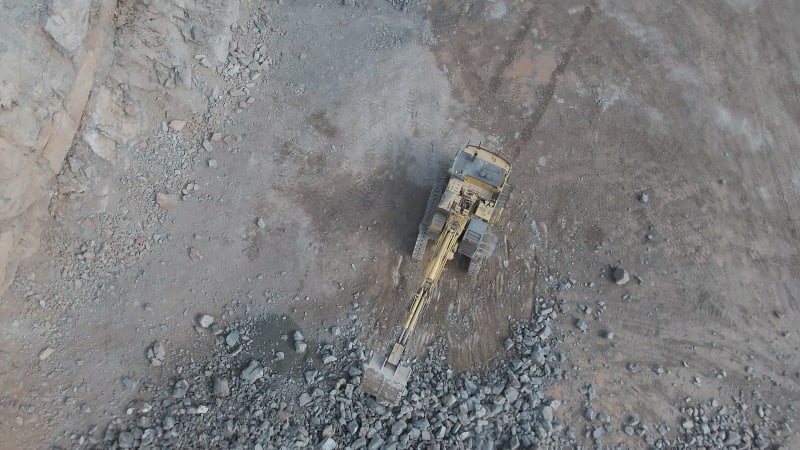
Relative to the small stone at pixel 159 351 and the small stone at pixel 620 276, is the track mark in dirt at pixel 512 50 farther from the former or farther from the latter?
the small stone at pixel 159 351

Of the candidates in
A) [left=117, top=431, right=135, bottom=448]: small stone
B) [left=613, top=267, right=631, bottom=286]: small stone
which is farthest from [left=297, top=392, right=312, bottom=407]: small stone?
[left=613, top=267, right=631, bottom=286]: small stone

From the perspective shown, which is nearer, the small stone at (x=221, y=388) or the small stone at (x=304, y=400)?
the small stone at (x=221, y=388)

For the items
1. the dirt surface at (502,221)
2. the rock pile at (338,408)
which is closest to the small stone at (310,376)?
the rock pile at (338,408)

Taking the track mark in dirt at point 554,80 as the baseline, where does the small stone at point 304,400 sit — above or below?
below

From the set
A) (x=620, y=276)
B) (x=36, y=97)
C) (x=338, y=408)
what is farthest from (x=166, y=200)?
(x=620, y=276)

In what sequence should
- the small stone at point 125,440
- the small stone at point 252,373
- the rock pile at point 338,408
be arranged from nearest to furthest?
the small stone at point 125,440, the rock pile at point 338,408, the small stone at point 252,373

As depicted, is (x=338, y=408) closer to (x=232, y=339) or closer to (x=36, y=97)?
(x=232, y=339)

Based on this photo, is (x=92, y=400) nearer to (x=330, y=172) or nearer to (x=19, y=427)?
(x=19, y=427)
